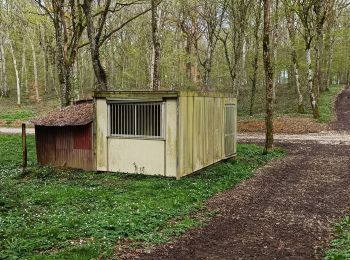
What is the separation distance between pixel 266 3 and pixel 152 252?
1229 cm

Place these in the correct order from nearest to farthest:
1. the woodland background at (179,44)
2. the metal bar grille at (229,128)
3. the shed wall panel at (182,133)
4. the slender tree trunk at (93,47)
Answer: the shed wall panel at (182,133) < the metal bar grille at (229,128) < the slender tree trunk at (93,47) < the woodland background at (179,44)

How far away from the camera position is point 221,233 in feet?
25.7

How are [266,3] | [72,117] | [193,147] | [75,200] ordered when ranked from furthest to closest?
[266,3], [72,117], [193,147], [75,200]

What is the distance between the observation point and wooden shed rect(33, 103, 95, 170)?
1359 centimetres

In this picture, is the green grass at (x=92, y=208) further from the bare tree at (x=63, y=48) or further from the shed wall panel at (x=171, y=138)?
the bare tree at (x=63, y=48)

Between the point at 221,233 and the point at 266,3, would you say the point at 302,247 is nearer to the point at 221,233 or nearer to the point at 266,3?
the point at 221,233

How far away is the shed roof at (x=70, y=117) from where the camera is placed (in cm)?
1364

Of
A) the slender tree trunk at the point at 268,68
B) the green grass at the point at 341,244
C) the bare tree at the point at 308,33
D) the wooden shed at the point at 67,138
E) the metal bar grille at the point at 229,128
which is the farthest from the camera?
the bare tree at the point at 308,33

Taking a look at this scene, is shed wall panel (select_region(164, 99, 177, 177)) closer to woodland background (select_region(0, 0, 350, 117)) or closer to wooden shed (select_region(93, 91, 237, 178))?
wooden shed (select_region(93, 91, 237, 178))

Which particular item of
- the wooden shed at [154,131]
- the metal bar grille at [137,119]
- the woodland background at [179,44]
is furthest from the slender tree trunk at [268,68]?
the metal bar grille at [137,119]

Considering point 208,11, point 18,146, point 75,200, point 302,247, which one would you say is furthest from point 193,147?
point 208,11

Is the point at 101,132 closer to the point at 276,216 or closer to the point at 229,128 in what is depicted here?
the point at 229,128

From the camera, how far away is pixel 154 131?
41.2ft

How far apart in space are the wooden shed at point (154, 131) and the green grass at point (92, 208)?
1.39 feet
